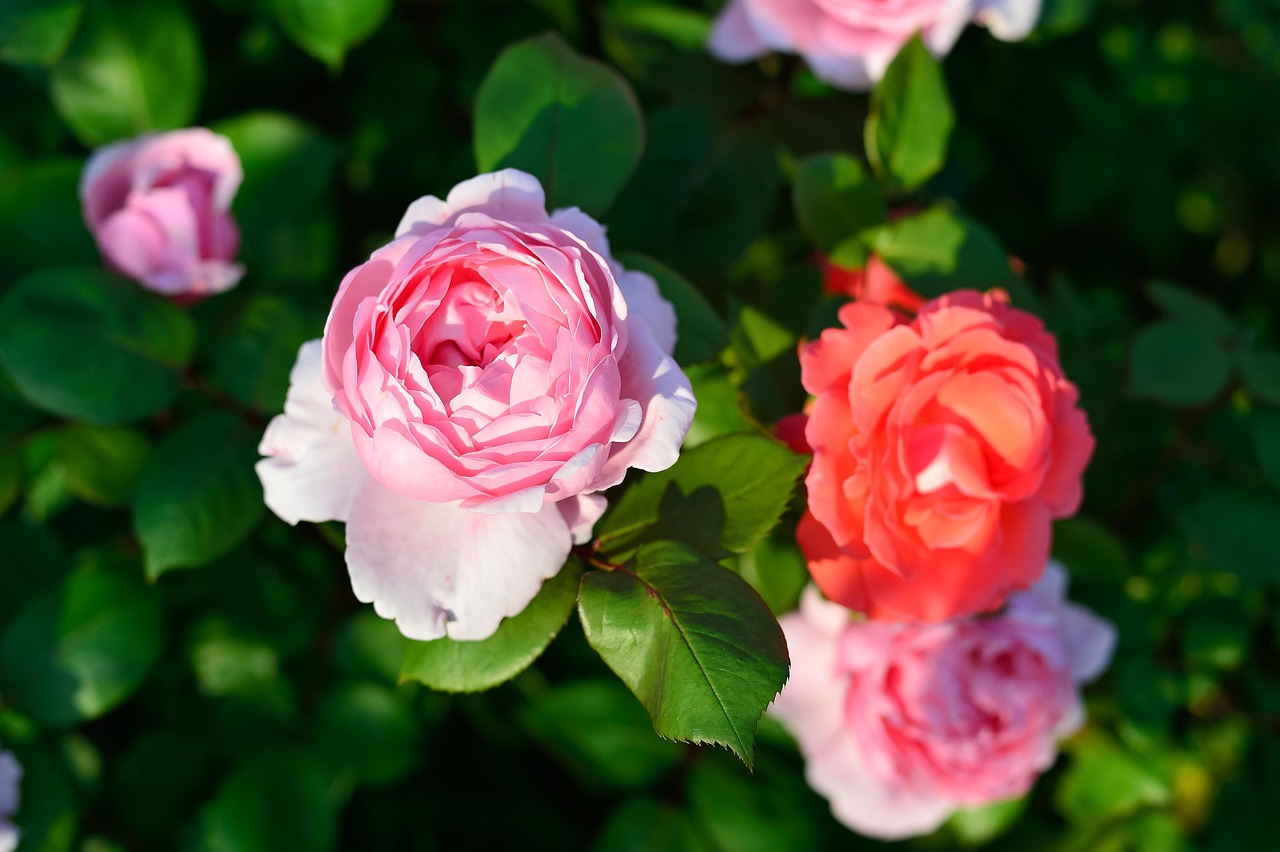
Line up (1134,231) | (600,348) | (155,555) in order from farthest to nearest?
(1134,231)
(155,555)
(600,348)

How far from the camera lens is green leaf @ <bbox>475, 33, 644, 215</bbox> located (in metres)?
0.90

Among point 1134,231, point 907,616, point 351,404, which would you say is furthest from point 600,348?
point 1134,231

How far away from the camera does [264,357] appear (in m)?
1.07

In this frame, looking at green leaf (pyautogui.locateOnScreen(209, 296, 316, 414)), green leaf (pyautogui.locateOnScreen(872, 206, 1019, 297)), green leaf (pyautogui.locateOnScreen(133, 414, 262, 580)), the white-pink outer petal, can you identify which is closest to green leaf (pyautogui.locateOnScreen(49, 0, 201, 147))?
green leaf (pyautogui.locateOnScreen(209, 296, 316, 414))

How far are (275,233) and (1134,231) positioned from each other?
1.56 m

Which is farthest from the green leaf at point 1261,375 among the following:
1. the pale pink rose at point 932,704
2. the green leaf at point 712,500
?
the green leaf at point 712,500

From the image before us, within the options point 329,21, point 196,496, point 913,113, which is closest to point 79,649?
point 196,496

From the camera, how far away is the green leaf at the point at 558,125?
2.96ft

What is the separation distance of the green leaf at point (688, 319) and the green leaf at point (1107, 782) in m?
0.93

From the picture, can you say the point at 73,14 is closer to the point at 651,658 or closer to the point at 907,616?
the point at 651,658

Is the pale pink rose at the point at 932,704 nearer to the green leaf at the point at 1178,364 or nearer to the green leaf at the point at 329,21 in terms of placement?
the green leaf at the point at 1178,364

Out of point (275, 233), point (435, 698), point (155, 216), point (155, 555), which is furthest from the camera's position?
point (435, 698)

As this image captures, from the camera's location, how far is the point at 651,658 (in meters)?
0.71

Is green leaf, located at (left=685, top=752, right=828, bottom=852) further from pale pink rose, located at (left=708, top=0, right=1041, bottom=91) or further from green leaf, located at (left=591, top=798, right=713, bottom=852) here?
pale pink rose, located at (left=708, top=0, right=1041, bottom=91)
